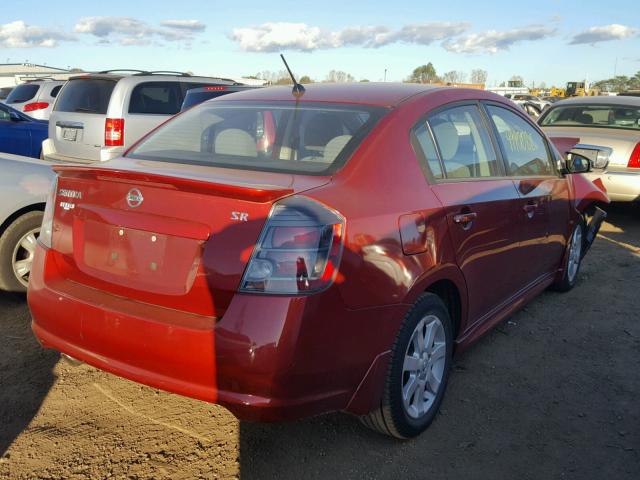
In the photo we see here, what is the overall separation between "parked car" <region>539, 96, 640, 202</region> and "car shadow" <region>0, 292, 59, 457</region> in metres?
5.54

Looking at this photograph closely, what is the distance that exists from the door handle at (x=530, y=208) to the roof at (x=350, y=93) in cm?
99

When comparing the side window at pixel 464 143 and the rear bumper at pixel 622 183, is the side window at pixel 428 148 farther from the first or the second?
the rear bumper at pixel 622 183

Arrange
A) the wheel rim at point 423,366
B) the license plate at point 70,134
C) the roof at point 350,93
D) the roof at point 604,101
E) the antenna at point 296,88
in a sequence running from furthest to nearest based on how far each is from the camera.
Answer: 1. the roof at point 604,101
2. the license plate at point 70,134
3. the antenna at point 296,88
4. the roof at point 350,93
5. the wheel rim at point 423,366

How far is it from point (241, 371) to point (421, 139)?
1509 mm

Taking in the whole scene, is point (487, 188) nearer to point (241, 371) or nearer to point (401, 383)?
point (401, 383)

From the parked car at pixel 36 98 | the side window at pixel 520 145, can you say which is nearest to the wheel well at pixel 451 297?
the side window at pixel 520 145

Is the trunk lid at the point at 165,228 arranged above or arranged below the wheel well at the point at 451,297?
above

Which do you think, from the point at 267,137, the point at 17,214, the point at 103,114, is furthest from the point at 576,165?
the point at 103,114

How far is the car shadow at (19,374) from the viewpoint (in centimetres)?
301

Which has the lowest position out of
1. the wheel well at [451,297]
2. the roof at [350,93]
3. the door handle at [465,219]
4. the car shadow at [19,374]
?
the car shadow at [19,374]

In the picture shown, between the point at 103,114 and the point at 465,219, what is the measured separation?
21.5ft

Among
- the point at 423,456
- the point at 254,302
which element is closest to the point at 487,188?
the point at 423,456

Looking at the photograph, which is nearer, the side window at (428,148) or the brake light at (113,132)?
the side window at (428,148)

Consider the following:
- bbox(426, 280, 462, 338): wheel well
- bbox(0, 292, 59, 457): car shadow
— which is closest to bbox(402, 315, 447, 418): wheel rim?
bbox(426, 280, 462, 338): wheel well
